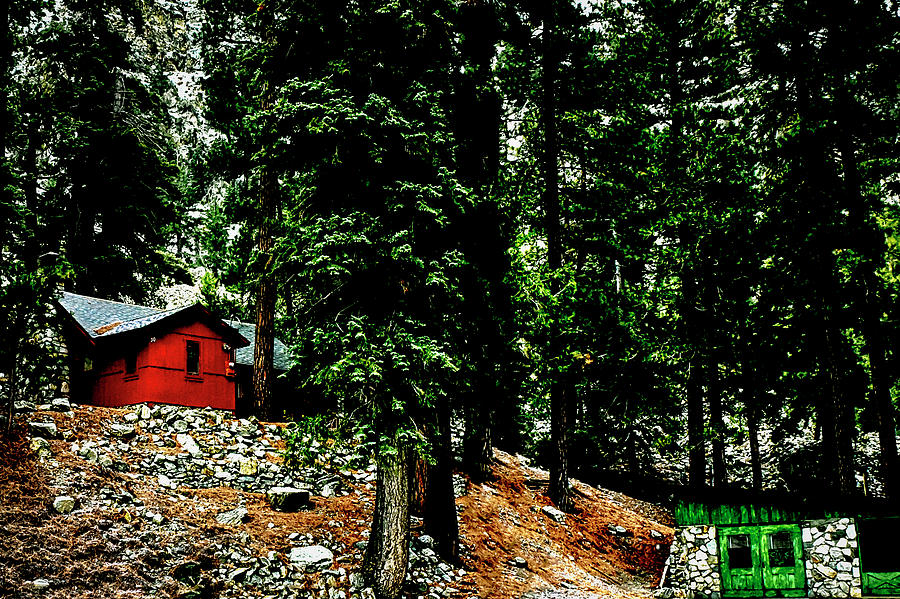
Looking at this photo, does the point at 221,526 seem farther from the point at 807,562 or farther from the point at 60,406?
the point at 807,562

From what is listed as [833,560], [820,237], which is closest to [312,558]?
[833,560]

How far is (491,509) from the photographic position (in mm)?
14758

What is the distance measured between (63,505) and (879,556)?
15585 millimetres

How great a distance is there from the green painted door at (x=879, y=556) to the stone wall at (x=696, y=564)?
2782 mm

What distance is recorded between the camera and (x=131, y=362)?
61.1ft

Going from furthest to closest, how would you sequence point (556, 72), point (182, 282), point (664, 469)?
1. point (182, 282)
2. point (664, 469)
3. point (556, 72)

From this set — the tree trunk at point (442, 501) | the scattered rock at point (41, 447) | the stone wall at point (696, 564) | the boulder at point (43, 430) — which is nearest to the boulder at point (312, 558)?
the tree trunk at point (442, 501)

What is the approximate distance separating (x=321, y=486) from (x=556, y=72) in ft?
A: 43.6

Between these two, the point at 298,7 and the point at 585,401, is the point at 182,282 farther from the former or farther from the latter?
the point at 298,7

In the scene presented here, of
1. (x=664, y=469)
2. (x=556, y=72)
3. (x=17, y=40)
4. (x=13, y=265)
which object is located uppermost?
(x=556, y=72)

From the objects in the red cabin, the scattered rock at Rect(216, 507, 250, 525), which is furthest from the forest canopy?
the red cabin

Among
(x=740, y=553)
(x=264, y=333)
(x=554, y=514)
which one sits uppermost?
(x=264, y=333)

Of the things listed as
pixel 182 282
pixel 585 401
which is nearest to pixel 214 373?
pixel 182 282

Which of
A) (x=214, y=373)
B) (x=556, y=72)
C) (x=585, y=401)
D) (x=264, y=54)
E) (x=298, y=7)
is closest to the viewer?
(x=298, y=7)
